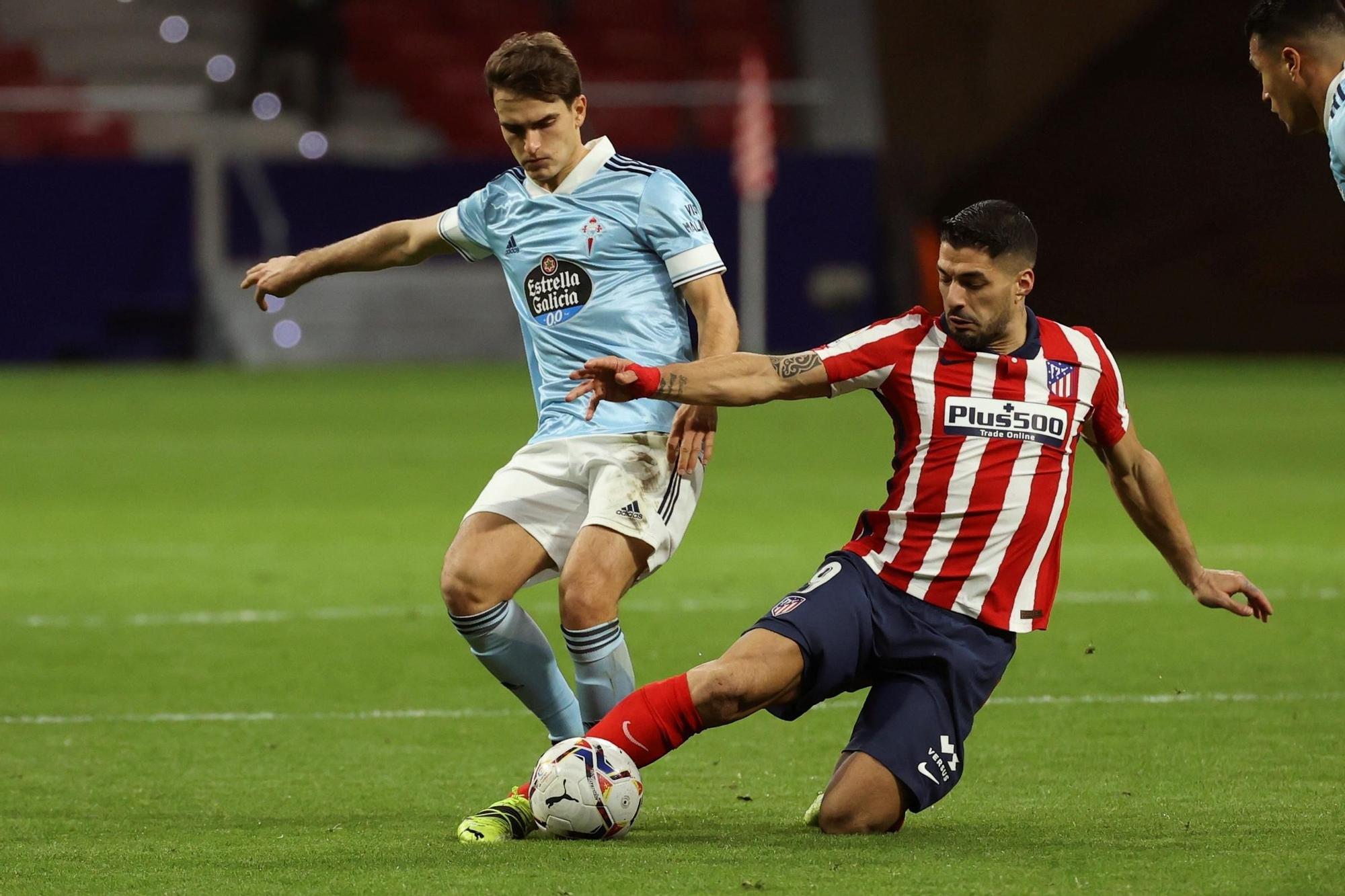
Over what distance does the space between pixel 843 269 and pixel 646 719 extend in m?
22.2

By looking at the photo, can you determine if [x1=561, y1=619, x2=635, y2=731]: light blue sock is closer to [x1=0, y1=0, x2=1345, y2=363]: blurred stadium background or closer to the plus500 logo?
the plus500 logo

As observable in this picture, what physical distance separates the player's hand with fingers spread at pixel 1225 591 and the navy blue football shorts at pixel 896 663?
49 cm

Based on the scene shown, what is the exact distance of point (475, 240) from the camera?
5.57 meters

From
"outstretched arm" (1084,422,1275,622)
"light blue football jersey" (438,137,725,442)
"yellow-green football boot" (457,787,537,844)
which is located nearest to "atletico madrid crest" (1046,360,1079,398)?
"outstretched arm" (1084,422,1275,622)

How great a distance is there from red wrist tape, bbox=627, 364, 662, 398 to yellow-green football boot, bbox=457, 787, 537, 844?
1009 millimetres

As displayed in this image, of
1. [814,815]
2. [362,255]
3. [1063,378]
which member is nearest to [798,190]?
[362,255]

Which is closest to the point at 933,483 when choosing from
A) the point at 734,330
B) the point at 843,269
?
the point at 734,330

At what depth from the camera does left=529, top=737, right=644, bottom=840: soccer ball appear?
Answer: 462cm

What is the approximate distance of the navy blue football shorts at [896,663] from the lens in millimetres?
4840

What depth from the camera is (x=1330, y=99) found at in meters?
4.46

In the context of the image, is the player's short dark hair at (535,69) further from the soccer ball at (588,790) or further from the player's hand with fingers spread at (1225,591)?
the player's hand with fingers spread at (1225,591)

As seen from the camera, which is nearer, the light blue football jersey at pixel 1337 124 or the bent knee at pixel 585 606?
the light blue football jersey at pixel 1337 124

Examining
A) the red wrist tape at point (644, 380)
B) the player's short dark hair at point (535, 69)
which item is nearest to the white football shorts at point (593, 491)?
the red wrist tape at point (644, 380)

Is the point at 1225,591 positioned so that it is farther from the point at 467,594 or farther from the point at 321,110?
the point at 321,110
